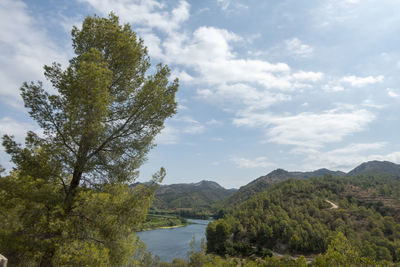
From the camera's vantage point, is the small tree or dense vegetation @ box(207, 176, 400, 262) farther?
dense vegetation @ box(207, 176, 400, 262)

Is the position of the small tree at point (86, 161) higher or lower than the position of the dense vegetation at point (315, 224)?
higher

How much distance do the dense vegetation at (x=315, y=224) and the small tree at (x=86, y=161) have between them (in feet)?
172

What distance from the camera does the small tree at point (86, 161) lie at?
4918 millimetres

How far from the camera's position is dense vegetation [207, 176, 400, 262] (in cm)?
5491

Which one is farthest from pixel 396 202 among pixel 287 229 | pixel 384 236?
pixel 287 229

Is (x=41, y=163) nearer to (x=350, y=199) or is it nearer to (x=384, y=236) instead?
(x=384, y=236)

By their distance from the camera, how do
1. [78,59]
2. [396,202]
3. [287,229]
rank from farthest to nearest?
[396,202], [287,229], [78,59]

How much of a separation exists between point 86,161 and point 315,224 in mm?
71504

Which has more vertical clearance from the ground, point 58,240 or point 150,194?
point 150,194

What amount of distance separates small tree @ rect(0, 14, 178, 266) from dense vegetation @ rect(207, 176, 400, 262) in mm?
52453

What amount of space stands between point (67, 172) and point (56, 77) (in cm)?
255

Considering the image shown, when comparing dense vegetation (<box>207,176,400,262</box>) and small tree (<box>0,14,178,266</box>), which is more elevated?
small tree (<box>0,14,178,266</box>)

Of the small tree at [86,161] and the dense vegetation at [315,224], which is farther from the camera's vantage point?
the dense vegetation at [315,224]

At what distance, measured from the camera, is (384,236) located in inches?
2164
